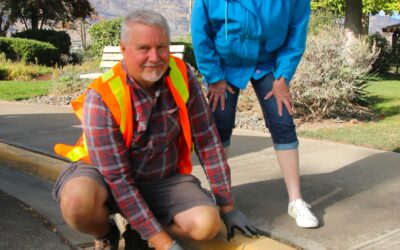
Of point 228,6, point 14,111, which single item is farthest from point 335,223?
point 14,111

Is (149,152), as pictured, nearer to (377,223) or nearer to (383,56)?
(377,223)

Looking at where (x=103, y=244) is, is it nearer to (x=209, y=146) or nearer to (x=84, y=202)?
(x=84, y=202)

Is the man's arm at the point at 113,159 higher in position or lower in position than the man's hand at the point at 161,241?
higher

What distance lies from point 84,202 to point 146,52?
2.64ft

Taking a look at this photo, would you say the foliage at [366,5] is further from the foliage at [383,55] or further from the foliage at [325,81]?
the foliage at [325,81]

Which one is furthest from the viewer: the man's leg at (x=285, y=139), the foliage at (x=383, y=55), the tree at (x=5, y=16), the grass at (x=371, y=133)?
the tree at (x=5, y=16)

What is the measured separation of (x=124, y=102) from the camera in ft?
9.32

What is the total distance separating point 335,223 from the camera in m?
3.32

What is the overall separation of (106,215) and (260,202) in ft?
3.97

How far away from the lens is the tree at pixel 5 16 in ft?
100

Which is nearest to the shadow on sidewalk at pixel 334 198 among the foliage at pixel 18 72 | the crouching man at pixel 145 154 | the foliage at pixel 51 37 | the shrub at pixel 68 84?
the crouching man at pixel 145 154

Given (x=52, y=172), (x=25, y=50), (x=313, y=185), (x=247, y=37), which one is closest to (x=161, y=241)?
(x=247, y=37)

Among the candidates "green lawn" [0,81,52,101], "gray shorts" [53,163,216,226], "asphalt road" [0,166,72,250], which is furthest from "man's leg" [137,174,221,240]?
"green lawn" [0,81,52,101]

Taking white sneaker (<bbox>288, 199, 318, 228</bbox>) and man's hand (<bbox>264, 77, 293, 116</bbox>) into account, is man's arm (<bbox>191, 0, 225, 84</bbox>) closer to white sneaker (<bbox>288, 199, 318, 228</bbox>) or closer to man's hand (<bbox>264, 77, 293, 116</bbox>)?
man's hand (<bbox>264, 77, 293, 116</bbox>)
